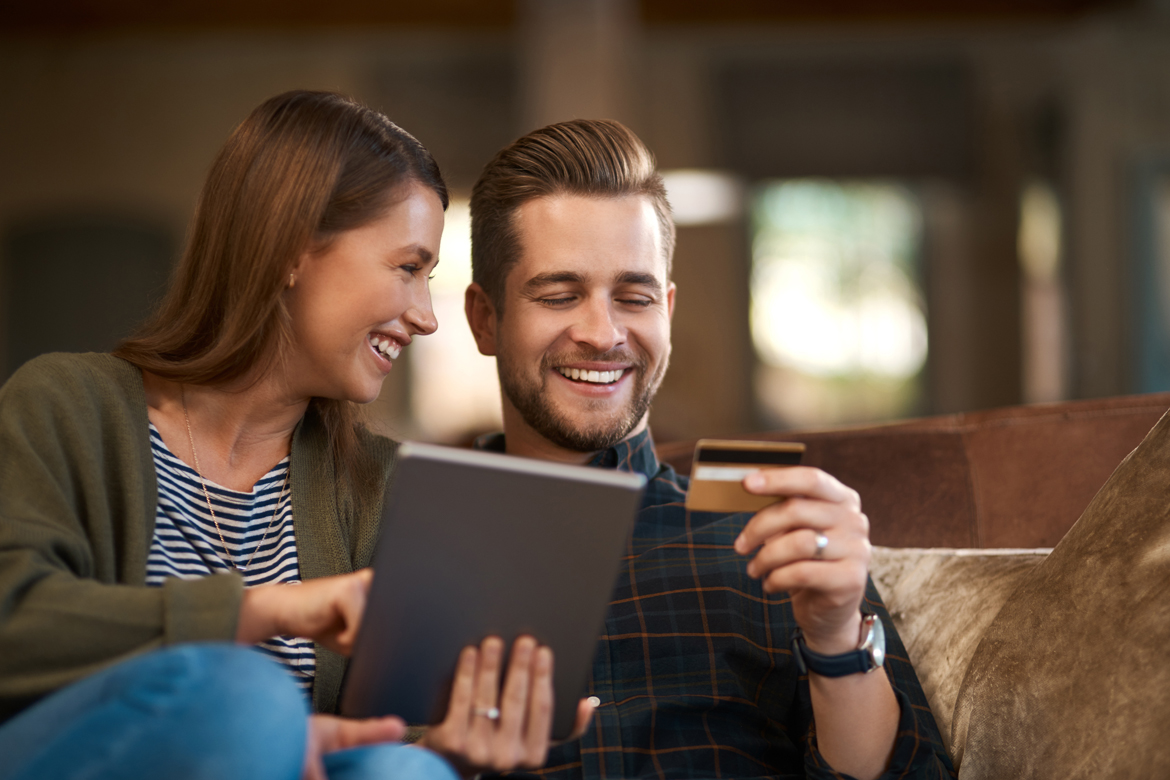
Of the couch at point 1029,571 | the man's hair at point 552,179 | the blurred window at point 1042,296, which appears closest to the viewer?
the couch at point 1029,571

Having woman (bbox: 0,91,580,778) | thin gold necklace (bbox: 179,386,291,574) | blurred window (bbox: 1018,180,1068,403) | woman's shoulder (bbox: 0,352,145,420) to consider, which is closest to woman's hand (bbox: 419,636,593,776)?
woman (bbox: 0,91,580,778)

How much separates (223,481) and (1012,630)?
0.91m

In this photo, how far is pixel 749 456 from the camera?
834 mm

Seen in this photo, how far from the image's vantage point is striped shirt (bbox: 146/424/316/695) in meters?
1.11

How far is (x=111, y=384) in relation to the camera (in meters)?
1.09

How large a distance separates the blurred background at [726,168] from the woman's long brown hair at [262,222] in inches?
214

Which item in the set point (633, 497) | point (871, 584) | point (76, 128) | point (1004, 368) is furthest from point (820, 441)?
point (76, 128)

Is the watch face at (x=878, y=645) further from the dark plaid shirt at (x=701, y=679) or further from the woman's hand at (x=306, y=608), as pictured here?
the woman's hand at (x=306, y=608)

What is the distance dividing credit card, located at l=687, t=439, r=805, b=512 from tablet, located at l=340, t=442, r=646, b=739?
0.06 meters

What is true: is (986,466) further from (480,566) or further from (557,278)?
(480,566)

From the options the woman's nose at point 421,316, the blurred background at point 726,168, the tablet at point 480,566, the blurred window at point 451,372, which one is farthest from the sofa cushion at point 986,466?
the blurred window at point 451,372

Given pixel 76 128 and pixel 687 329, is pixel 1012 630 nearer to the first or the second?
pixel 687 329

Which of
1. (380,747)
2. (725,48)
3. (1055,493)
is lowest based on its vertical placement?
(380,747)

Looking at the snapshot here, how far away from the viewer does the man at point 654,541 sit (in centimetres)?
96
